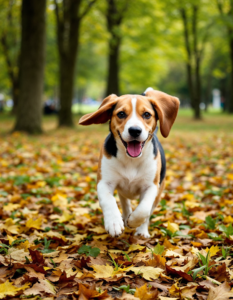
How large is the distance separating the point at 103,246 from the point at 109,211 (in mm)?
381

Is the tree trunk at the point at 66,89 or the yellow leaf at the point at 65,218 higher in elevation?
the tree trunk at the point at 66,89

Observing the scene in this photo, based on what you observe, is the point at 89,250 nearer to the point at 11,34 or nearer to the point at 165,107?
the point at 165,107

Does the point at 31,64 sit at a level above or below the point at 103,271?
above

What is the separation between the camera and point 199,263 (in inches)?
106

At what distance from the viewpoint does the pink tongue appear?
10.1ft

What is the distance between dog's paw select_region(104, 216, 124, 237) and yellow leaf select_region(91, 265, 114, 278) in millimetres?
365

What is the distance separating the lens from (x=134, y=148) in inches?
122

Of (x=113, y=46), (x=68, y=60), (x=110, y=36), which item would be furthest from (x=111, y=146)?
(x=113, y=46)

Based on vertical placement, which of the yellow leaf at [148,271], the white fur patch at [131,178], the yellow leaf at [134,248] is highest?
the white fur patch at [131,178]

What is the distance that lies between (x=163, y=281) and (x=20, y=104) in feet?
37.2

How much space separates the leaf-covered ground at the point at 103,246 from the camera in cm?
240

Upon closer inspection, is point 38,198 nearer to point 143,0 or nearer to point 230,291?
point 230,291

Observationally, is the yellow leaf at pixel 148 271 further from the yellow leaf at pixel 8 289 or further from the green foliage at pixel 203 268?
the yellow leaf at pixel 8 289

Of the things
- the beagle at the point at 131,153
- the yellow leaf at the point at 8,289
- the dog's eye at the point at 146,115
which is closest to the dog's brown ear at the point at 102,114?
the beagle at the point at 131,153
